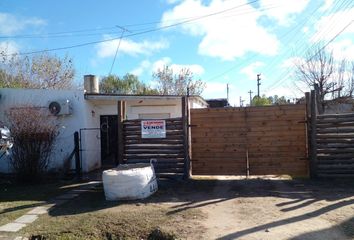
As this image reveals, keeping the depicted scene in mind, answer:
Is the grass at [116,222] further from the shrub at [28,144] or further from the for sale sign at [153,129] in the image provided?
the shrub at [28,144]

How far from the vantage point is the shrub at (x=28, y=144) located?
13195 mm

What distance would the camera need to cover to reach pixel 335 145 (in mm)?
11594

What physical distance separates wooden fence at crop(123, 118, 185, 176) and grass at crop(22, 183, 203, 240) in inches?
112

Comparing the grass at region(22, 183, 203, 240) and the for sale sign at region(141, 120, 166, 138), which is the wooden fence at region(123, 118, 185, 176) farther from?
the grass at region(22, 183, 203, 240)

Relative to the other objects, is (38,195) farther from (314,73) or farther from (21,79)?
(314,73)

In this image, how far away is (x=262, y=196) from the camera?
9680 mm

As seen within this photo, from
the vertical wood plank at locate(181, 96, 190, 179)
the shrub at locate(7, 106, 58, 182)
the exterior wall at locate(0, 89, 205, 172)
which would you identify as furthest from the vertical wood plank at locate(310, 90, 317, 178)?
the shrub at locate(7, 106, 58, 182)

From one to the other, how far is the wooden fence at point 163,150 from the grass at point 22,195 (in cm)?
215

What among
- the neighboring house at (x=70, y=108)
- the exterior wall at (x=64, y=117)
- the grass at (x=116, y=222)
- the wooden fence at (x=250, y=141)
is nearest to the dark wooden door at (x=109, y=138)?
the neighboring house at (x=70, y=108)

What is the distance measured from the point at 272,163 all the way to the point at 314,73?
23312 mm

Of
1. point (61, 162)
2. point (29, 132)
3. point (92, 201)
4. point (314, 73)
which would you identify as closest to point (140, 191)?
point (92, 201)

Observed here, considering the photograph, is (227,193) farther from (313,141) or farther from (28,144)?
(28,144)

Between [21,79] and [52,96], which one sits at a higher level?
[21,79]

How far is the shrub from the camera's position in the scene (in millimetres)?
13195
